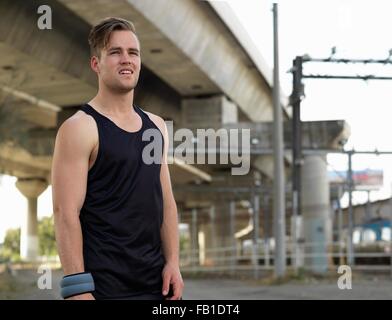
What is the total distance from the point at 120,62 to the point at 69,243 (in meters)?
0.51

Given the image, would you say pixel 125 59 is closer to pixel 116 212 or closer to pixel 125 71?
pixel 125 71

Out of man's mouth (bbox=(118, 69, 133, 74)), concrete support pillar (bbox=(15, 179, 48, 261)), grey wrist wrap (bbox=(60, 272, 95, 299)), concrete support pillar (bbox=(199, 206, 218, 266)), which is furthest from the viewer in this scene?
concrete support pillar (bbox=(15, 179, 48, 261))

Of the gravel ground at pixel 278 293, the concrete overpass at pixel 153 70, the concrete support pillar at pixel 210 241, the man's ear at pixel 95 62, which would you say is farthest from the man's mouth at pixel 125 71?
the concrete support pillar at pixel 210 241

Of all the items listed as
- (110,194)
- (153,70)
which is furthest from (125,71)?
(153,70)

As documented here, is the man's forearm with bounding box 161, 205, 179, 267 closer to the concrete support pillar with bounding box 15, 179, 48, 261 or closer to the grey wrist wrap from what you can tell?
the grey wrist wrap

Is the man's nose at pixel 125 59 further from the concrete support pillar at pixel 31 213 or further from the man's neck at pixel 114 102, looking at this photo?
the concrete support pillar at pixel 31 213

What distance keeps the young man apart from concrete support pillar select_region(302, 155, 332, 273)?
67.0 ft

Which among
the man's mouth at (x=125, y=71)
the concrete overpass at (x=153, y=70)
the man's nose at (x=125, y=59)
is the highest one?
the concrete overpass at (x=153, y=70)

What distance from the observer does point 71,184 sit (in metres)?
2.00

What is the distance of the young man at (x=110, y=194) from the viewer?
1990 millimetres

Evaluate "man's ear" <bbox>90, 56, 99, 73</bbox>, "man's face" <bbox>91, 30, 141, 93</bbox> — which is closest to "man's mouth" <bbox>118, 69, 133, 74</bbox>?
"man's face" <bbox>91, 30, 141, 93</bbox>

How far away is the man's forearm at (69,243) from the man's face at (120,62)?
396mm

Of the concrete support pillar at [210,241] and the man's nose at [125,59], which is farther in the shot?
the concrete support pillar at [210,241]

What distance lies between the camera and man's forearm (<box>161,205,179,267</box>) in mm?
2180
